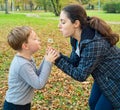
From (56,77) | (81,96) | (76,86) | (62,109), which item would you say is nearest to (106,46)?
(62,109)

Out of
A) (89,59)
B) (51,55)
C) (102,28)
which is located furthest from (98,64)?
(51,55)

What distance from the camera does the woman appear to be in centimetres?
308

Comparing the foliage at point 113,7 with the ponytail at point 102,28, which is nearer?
the ponytail at point 102,28

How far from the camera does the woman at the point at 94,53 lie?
308cm

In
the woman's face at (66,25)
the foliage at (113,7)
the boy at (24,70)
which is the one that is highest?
the woman's face at (66,25)

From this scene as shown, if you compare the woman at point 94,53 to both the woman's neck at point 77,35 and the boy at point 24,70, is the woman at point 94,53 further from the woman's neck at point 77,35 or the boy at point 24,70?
the boy at point 24,70

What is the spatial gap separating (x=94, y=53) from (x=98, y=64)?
0.47 feet

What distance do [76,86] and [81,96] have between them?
1.99ft

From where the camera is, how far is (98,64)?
3158 mm

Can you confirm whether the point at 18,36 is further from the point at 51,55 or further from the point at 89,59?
the point at 89,59

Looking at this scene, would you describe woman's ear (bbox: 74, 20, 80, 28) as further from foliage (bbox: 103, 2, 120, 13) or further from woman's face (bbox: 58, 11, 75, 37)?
foliage (bbox: 103, 2, 120, 13)

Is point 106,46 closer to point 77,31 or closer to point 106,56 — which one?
point 106,56

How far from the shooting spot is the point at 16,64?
318 cm

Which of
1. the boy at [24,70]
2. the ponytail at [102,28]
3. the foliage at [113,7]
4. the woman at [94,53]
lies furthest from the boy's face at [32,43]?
the foliage at [113,7]
